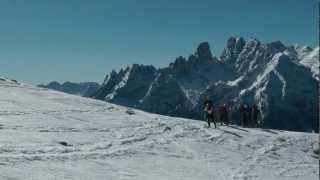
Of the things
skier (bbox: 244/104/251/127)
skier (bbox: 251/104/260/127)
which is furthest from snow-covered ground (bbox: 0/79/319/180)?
skier (bbox: 251/104/260/127)

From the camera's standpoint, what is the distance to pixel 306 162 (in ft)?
114

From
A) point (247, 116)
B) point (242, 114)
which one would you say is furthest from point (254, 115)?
point (242, 114)

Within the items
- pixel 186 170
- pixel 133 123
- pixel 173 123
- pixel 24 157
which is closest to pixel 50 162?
pixel 24 157

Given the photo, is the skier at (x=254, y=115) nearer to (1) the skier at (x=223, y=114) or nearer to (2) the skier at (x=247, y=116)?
(2) the skier at (x=247, y=116)

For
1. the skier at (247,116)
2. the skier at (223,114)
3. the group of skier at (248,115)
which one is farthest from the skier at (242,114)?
the skier at (223,114)

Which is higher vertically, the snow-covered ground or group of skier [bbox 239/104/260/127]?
group of skier [bbox 239/104/260/127]

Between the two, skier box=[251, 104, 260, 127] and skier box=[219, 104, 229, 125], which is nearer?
skier box=[219, 104, 229, 125]

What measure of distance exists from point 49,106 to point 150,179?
24.1m

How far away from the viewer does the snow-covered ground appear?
80.3 ft

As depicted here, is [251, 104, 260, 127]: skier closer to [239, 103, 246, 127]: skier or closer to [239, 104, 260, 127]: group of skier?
[239, 104, 260, 127]: group of skier

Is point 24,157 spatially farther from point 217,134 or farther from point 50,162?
point 217,134

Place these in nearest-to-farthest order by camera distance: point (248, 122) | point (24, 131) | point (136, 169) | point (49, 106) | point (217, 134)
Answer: point (136, 169), point (24, 131), point (217, 134), point (49, 106), point (248, 122)

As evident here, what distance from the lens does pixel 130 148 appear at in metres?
30.3

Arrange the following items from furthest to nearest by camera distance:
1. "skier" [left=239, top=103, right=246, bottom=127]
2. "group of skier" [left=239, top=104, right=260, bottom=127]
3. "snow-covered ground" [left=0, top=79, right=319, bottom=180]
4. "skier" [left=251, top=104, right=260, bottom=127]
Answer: "skier" [left=251, top=104, right=260, bottom=127], "group of skier" [left=239, top=104, right=260, bottom=127], "skier" [left=239, top=103, right=246, bottom=127], "snow-covered ground" [left=0, top=79, right=319, bottom=180]
